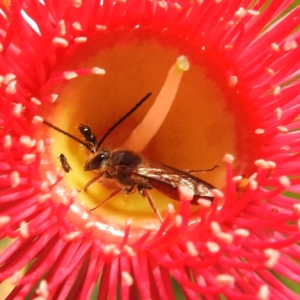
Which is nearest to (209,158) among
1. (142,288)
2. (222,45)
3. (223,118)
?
(223,118)

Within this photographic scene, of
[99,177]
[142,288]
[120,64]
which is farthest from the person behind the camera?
[120,64]

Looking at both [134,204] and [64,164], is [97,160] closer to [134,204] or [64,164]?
[64,164]

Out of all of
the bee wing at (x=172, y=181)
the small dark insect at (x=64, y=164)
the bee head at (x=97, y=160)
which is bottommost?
the bee wing at (x=172, y=181)

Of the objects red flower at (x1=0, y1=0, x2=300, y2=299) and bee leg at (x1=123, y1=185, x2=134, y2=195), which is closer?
red flower at (x1=0, y1=0, x2=300, y2=299)

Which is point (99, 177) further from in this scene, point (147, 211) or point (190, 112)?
point (190, 112)

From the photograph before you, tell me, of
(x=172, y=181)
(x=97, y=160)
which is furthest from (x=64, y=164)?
(x=172, y=181)

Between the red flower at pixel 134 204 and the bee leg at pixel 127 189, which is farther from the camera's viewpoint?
the bee leg at pixel 127 189
